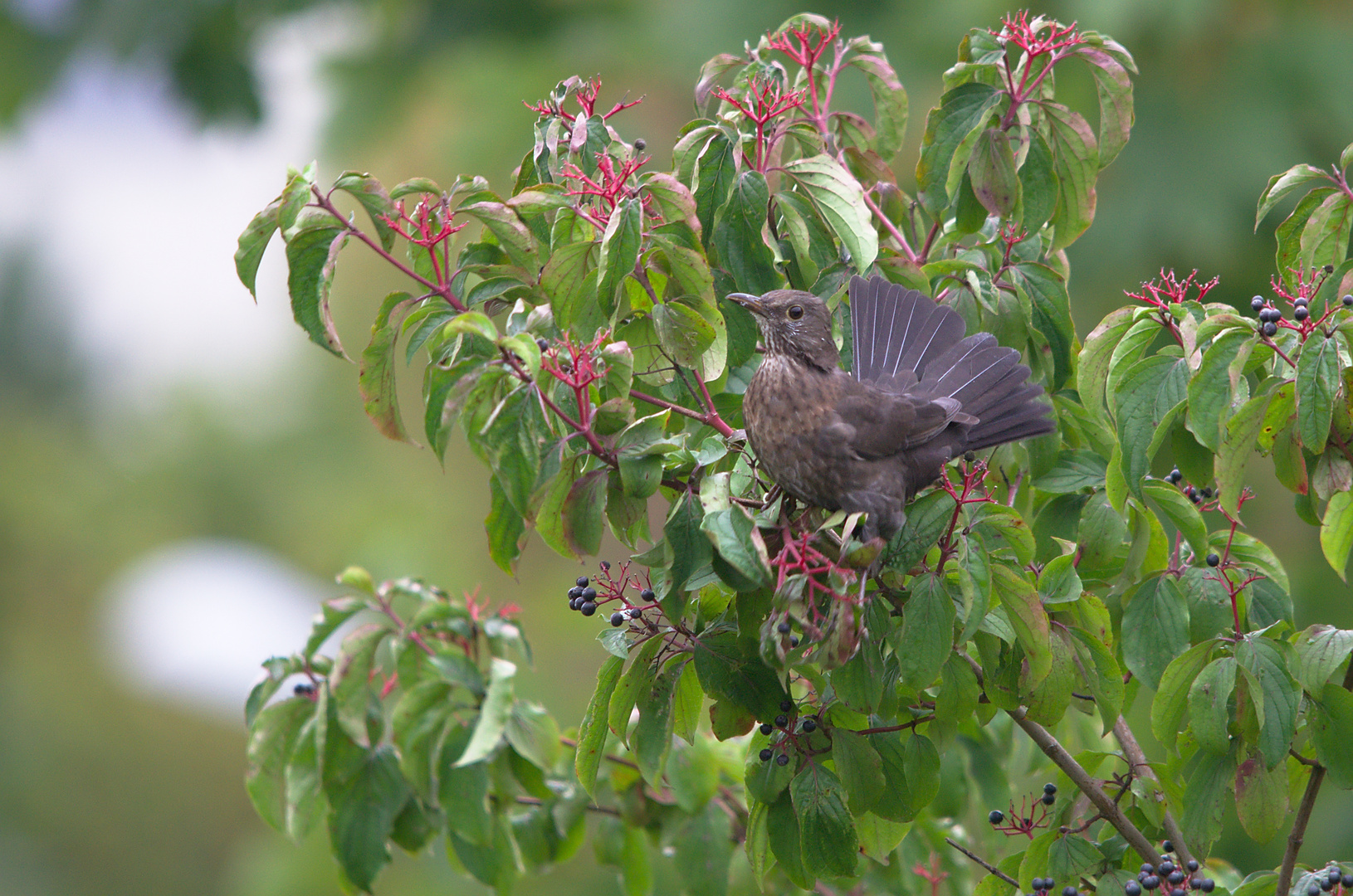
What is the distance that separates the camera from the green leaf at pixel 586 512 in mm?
1671

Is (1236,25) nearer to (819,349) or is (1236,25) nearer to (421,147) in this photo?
(819,349)

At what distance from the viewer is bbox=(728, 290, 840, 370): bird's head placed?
6.72 feet

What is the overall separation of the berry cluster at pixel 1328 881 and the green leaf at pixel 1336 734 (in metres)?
0.17

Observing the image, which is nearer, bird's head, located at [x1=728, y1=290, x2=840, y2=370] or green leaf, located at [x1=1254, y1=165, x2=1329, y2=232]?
green leaf, located at [x1=1254, y1=165, x2=1329, y2=232]

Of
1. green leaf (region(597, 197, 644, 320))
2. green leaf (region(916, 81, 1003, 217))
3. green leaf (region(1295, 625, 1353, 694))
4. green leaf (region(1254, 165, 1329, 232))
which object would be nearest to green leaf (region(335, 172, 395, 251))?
green leaf (region(597, 197, 644, 320))

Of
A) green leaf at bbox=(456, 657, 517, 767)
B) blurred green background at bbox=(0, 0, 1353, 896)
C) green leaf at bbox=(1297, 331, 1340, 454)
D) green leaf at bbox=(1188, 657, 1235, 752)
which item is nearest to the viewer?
green leaf at bbox=(1297, 331, 1340, 454)

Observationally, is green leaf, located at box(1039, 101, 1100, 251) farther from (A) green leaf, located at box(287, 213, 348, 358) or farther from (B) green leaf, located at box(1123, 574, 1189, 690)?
(A) green leaf, located at box(287, 213, 348, 358)

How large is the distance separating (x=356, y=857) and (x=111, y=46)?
6434 millimetres

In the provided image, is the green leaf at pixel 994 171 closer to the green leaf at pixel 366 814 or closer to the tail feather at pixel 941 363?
the tail feather at pixel 941 363

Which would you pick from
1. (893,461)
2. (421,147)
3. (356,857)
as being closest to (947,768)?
(893,461)

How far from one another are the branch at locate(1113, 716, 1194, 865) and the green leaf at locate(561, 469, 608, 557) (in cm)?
95

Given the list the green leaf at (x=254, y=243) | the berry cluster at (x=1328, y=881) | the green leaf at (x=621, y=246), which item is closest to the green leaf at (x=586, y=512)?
the green leaf at (x=621, y=246)

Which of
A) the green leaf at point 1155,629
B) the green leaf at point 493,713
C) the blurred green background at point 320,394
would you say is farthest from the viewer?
the blurred green background at point 320,394

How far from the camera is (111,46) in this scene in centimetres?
713
